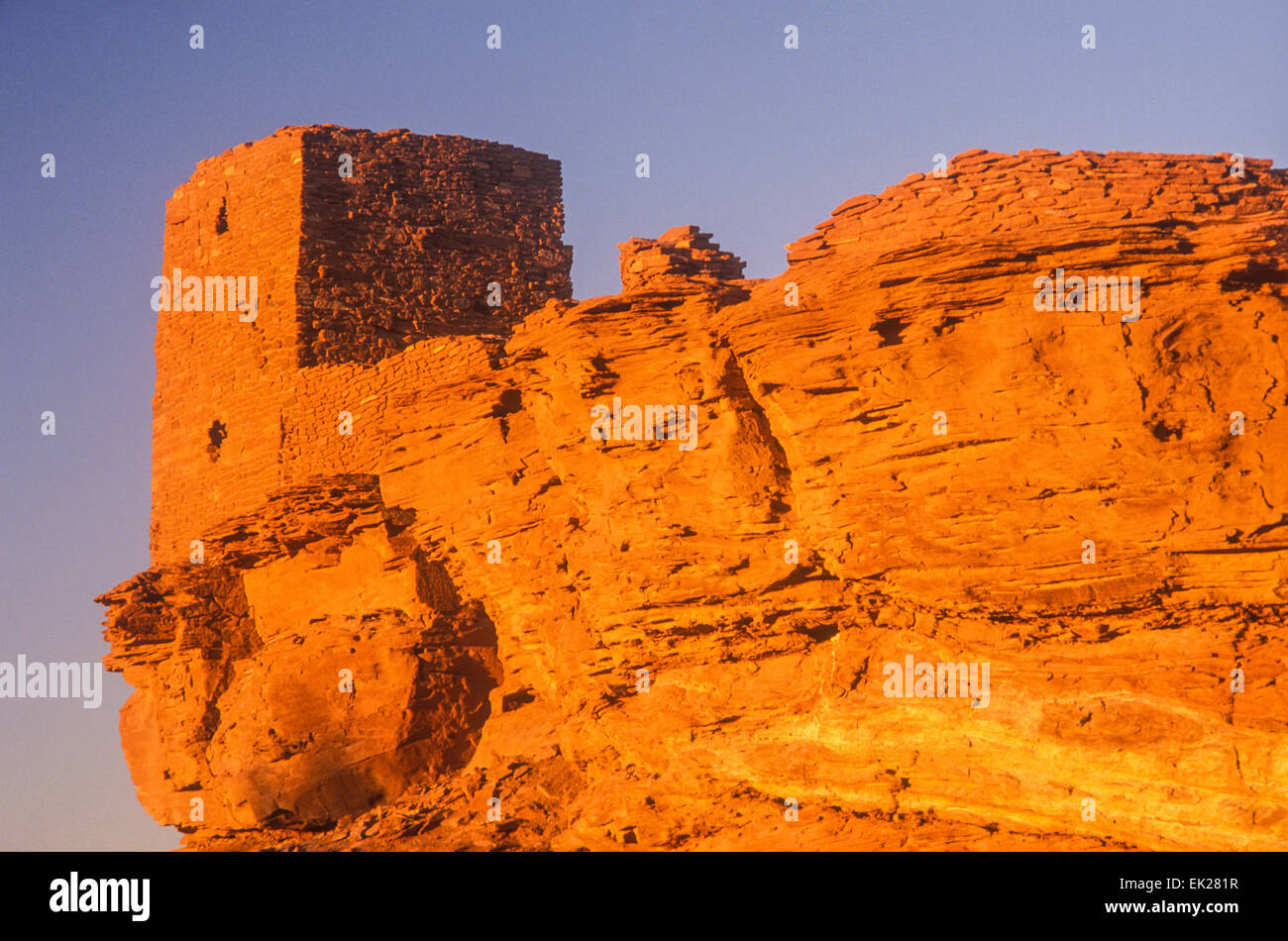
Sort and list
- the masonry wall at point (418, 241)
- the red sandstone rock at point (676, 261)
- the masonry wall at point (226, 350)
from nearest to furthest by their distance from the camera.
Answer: the red sandstone rock at point (676, 261), the masonry wall at point (226, 350), the masonry wall at point (418, 241)

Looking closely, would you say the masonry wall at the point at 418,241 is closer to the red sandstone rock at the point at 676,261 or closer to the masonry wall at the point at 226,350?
the masonry wall at the point at 226,350

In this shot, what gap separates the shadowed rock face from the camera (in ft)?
46.8

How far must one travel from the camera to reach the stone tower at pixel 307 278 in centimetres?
2472

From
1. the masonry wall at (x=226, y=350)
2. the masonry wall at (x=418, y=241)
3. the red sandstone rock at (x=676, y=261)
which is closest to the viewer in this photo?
the red sandstone rock at (x=676, y=261)

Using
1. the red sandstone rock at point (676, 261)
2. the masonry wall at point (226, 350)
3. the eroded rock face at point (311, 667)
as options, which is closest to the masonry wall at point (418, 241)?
the masonry wall at point (226, 350)

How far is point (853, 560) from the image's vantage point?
16.1 m

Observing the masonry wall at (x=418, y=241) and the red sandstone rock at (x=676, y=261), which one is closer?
the red sandstone rock at (x=676, y=261)

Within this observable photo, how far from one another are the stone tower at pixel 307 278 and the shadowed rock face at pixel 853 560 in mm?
4136

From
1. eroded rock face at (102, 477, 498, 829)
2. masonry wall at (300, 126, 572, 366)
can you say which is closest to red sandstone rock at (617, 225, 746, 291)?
eroded rock face at (102, 477, 498, 829)

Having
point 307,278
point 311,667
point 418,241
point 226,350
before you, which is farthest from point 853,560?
point 226,350

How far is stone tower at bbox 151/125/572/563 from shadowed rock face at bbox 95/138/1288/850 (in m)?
4.14

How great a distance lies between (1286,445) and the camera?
1398 cm

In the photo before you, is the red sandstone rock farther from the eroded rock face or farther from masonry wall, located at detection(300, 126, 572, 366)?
masonry wall, located at detection(300, 126, 572, 366)

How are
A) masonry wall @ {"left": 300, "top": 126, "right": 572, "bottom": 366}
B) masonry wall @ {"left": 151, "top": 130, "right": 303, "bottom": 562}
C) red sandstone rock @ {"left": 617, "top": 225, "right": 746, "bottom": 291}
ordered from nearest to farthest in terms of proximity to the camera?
red sandstone rock @ {"left": 617, "top": 225, "right": 746, "bottom": 291}, masonry wall @ {"left": 151, "top": 130, "right": 303, "bottom": 562}, masonry wall @ {"left": 300, "top": 126, "right": 572, "bottom": 366}
